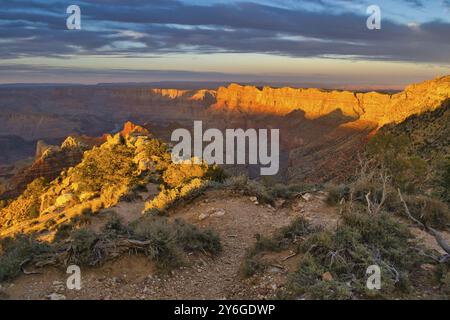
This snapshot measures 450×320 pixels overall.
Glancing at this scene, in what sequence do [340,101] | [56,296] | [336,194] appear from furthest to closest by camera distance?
[340,101]
[336,194]
[56,296]

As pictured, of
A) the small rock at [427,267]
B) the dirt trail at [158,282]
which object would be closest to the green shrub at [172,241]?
the dirt trail at [158,282]

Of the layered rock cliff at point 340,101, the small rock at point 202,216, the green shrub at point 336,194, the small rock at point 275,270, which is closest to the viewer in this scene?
the small rock at point 275,270

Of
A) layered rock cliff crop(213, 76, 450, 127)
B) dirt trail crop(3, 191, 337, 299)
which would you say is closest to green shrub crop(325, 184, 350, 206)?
dirt trail crop(3, 191, 337, 299)

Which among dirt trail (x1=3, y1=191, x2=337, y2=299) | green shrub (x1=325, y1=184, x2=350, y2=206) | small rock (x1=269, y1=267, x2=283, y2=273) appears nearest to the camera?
dirt trail (x1=3, y1=191, x2=337, y2=299)

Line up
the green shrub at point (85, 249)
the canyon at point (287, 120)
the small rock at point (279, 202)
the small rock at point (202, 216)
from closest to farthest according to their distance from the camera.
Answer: the green shrub at point (85, 249), the small rock at point (202, 216), the small rock at point (279, 202), the canyon at point (287, 120)

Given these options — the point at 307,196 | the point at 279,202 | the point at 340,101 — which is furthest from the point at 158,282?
the point at 340,101

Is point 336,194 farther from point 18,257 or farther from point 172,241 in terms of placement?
point 18,257

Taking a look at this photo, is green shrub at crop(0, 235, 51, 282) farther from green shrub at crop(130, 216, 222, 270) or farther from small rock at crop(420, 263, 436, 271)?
small rock at crop(420, 263, 436, 271)

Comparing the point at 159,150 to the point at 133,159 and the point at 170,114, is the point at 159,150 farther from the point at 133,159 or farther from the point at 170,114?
the point at 170,114

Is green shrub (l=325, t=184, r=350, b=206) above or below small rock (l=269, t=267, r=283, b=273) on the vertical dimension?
above

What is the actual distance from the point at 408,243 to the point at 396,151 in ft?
54.9

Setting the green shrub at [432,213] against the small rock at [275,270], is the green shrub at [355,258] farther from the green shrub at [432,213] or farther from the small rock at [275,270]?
the green shrub at [432,213]

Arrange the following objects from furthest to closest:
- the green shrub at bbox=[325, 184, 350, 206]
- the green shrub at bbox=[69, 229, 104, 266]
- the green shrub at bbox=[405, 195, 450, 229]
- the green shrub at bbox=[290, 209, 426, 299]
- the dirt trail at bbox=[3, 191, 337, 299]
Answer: the green shrub at bbox=[325, 184, 350, 206] < the green shrub at bbox=[405, 195, 450, 229] < the green shrub at bbox=[69, 229, 104, 266] < the dirt trail at bbox=[3, 191, 337, 299] < the green shrub at bbox=[290, 209, 426, 299]
